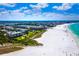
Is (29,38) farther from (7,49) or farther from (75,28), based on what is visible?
(75,28)

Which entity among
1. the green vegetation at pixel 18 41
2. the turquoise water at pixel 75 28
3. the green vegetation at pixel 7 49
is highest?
the turquoise water at pixel 75 28

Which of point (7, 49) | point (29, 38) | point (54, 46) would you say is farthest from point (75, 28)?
point (7, 49)

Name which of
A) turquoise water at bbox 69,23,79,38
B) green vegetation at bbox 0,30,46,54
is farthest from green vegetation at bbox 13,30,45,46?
turquoise water at bbox 69,23,79,38

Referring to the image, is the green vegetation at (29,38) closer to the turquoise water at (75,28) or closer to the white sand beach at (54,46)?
the white sand beach at (54,46)

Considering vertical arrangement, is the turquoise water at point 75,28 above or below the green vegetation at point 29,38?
above

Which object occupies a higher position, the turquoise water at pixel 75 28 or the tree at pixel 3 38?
the turquoise water at pixel 75 28

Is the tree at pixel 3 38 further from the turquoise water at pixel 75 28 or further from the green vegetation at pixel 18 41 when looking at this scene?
the turquoise water at pixel 75 28

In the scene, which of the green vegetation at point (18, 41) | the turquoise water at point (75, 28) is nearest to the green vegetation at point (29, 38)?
the green vegetation at point (18, 41)

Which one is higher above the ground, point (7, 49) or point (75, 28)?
point (75, 28)

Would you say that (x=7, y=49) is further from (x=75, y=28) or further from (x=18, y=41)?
(x=75, y=28)
